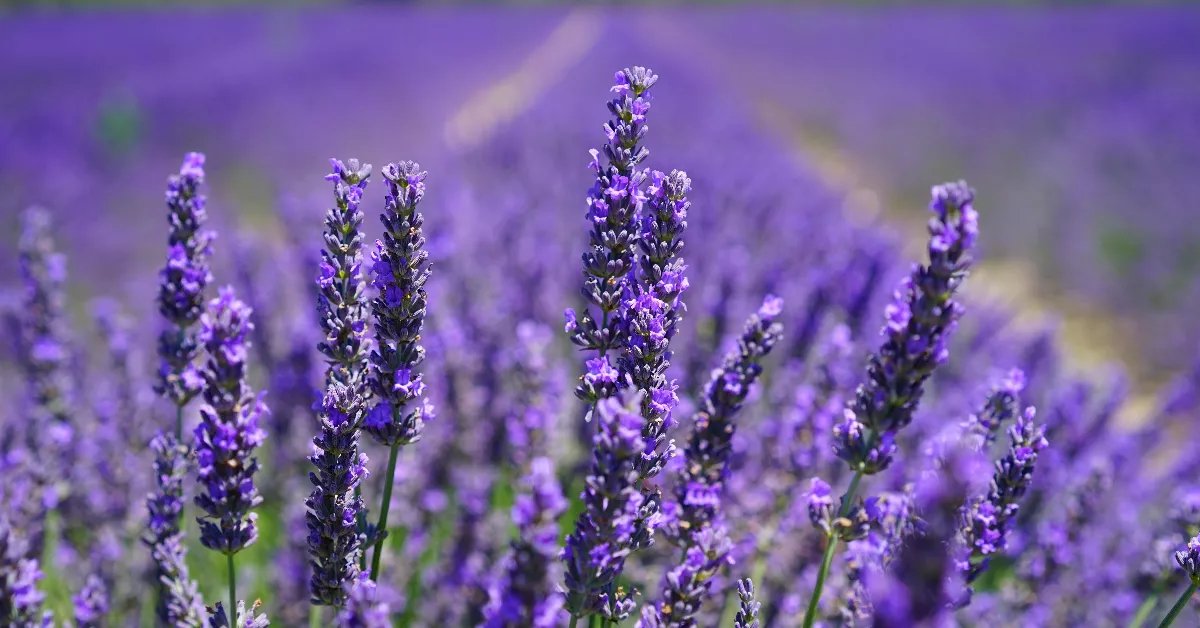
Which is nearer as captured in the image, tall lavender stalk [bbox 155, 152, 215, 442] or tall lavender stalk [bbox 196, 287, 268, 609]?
tall lavender stalk [bbox 196, 287, 268, 609]

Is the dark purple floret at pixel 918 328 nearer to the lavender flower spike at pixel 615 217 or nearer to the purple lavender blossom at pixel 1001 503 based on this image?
the purple lavender blossom at pixel 1001 503

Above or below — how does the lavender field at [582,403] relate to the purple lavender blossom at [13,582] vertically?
above

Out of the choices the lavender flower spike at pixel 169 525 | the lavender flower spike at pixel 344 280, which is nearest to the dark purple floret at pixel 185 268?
the lavender flower spike at pixel 169 525

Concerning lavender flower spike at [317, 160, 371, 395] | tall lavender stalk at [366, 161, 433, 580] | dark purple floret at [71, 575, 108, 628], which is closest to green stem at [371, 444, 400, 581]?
tall lavender stalk at [366, 161, 433, 580]

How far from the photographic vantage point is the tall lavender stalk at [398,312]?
1.27 meters

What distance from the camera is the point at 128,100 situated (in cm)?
1070

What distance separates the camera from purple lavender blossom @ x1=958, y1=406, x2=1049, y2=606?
A: 1382 mm

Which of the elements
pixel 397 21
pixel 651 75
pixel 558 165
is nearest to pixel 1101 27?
pixel 558 165

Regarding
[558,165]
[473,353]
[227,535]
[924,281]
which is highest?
[558,165]

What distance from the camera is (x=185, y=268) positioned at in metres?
1.51

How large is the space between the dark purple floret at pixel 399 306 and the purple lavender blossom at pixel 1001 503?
1.02 metres

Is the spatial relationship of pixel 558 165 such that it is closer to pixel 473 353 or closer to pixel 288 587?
pixel 473 353

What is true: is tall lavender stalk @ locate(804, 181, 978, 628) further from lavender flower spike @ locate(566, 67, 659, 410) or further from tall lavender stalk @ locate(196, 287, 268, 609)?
tall lavender stalk @ locate(196, 287, 268, 609)

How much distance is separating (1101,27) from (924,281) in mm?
29115
